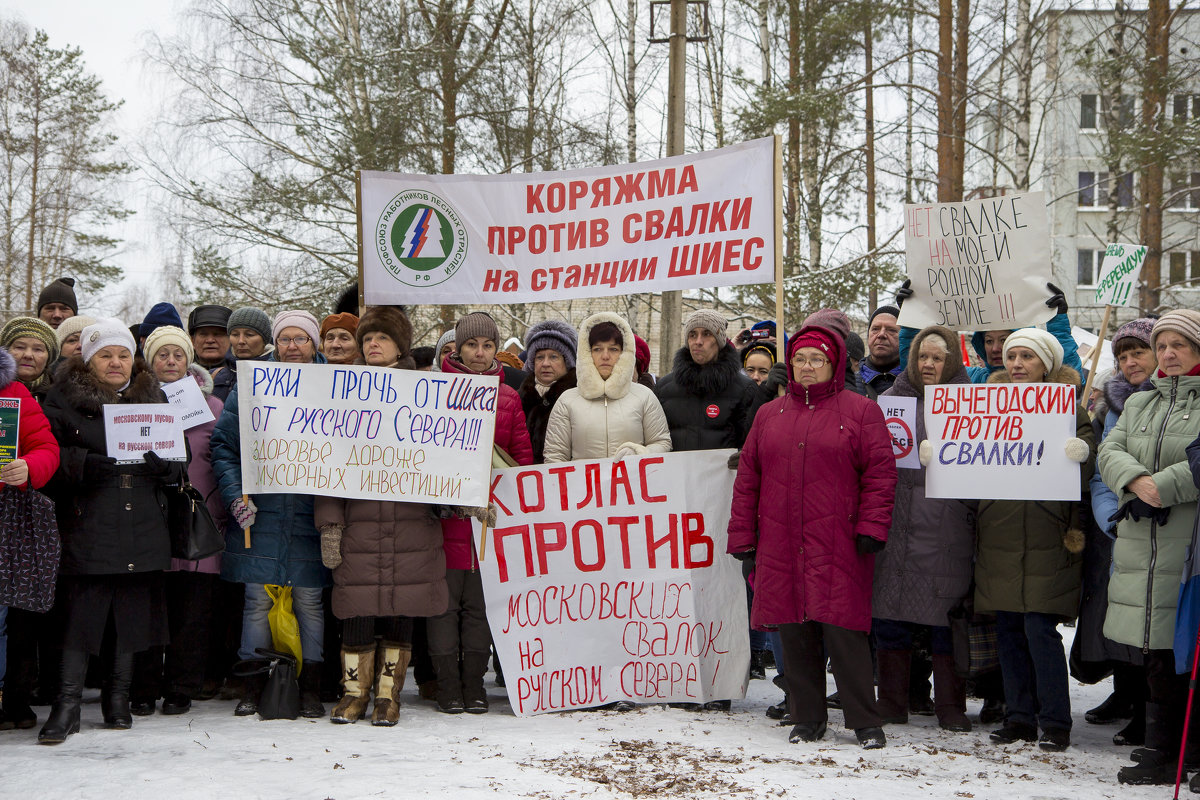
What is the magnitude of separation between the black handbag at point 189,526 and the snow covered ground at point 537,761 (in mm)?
859

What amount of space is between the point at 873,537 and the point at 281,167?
15.4m

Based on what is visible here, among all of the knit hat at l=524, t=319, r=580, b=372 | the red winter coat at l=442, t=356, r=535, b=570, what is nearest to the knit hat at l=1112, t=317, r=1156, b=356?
A: the knit hat at l=524, t=319, r=580, b=372

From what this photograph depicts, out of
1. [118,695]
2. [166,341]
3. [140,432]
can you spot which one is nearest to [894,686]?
[118,695]

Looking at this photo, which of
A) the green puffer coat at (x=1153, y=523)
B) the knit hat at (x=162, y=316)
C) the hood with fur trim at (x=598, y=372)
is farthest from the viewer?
the knit hat at (x=162, y=316)

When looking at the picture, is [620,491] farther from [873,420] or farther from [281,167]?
[281,167]

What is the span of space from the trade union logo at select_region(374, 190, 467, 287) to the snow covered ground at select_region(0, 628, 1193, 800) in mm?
2501

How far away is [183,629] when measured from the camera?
6.05 m

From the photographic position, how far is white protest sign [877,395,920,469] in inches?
233

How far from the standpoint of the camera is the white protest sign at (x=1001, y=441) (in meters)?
5.46

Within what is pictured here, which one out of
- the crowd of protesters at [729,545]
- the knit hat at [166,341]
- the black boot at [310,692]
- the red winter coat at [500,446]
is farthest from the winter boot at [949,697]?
the knit hat at [166,341]

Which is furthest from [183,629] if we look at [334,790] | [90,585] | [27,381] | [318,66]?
[318,66]

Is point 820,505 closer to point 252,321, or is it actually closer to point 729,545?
point 729,545

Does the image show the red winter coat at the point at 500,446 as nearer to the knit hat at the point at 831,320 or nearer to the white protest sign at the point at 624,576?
the white protest sign at the point at 624,576

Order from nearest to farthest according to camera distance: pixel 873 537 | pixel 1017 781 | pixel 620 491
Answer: pixel 1017 781 → pixel 873 537 → pixel 620 491
